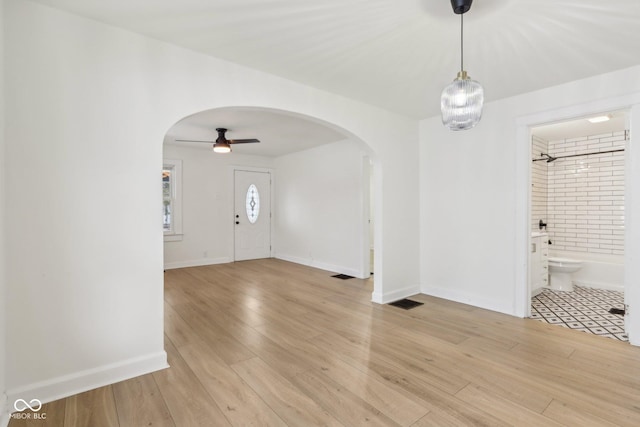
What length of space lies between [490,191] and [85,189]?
161 inches

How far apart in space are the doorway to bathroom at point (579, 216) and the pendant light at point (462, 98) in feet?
10.4

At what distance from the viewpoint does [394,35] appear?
2217mm

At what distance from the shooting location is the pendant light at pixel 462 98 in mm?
1742

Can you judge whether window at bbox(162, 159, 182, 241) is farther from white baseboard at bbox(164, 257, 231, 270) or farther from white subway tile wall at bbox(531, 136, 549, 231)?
white subway tile wall at bbox(531, 136, 549, 231)

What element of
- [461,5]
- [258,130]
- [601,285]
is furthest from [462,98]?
[601,285]

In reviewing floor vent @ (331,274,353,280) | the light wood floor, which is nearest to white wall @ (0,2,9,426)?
the light wood floor

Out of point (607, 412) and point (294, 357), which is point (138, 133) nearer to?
point (294, 357)

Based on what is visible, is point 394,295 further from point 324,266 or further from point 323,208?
point 323,208

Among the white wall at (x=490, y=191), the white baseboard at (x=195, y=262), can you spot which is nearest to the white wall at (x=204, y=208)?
the white baseboard at (x=195, y=262)

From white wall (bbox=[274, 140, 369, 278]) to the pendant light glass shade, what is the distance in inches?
138

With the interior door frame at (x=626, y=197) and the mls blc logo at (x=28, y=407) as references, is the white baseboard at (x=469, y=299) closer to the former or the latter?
the interior door frame at (x=626, y=197)

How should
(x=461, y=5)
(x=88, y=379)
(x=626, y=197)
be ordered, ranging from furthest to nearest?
(x=626, y=197), (x=88, y=379), (x=461, y=5)

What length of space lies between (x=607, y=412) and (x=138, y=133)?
3646mm

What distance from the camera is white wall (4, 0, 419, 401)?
1879 millimetres
